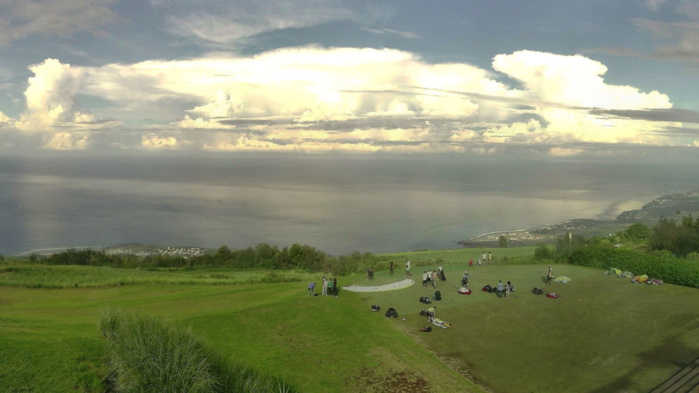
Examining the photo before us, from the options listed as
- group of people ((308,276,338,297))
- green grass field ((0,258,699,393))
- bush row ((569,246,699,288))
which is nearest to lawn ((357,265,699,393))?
green grass field ((0,258,699,393))

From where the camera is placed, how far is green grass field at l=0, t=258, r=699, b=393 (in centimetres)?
1728

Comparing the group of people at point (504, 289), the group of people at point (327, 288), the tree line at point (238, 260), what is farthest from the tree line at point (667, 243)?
the group of people at point (327, 288)

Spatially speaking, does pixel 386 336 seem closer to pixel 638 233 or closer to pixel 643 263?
pixel 643 263

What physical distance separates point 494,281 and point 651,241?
37358 millimetres

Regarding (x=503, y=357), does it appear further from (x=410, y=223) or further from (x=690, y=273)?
(x=410, y=223)

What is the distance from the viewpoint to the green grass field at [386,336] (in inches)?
680

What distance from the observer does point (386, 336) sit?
25.5 m

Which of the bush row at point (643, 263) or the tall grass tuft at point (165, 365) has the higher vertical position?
the tall grass tuft at point (165, 365)

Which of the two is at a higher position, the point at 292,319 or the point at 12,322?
the point at 12,322

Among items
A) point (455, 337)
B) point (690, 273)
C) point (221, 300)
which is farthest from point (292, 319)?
point (690, 273)

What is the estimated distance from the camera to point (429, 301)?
3250 cm

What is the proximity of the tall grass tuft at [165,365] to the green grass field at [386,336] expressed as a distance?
3.67 feet

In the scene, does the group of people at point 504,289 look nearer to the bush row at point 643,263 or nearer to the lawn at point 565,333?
the lawn at point 565,333

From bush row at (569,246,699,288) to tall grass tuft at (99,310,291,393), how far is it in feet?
127
